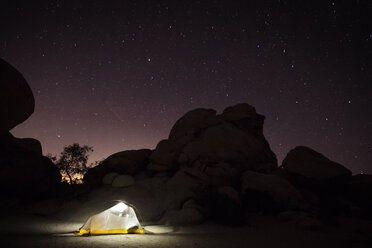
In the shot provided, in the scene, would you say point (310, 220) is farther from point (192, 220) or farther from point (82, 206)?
point (82, 206)

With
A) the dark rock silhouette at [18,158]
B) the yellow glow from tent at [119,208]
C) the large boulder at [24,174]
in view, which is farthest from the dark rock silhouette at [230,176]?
the dark rock silhouette at [18,158]

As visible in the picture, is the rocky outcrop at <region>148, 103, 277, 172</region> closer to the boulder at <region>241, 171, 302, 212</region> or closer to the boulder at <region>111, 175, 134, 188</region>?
the boulder at <region>111, 175, 134, 188</region>

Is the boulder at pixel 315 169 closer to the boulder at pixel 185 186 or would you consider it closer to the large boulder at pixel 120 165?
the boulder at pixel 185 186

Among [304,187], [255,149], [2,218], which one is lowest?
[2,218]

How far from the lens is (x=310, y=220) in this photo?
15.6 meters

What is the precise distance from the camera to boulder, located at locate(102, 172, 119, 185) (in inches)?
842

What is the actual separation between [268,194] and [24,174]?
20.0 m

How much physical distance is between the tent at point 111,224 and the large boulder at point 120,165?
36.0 ft

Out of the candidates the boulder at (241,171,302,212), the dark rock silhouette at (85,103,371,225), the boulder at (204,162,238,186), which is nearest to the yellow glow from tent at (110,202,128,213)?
the dark rock silhouette at (85,103,371,225)

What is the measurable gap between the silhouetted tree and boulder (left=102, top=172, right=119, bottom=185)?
202 inches

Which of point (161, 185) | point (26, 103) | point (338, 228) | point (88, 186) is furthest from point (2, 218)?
point (338, 228)

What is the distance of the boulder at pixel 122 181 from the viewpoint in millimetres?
20550

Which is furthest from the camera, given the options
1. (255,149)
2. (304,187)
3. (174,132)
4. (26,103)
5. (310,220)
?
(174,132)

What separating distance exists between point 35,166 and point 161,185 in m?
11.0
